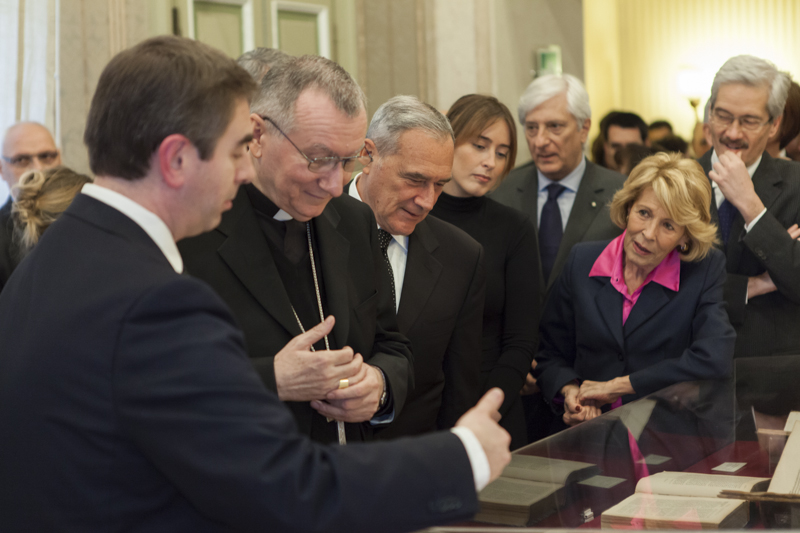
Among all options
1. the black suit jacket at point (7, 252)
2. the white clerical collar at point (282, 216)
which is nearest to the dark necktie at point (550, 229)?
the white clerical collar at point (282, 216)

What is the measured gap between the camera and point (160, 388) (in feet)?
3.41

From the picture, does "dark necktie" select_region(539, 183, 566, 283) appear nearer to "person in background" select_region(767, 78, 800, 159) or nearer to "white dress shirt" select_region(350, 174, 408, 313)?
"person in background" select_region(767, 78, 800, 159)

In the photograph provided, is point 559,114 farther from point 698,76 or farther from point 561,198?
point 698,76

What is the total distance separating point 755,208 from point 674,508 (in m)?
1.69

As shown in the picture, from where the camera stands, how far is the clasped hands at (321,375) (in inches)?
66.6

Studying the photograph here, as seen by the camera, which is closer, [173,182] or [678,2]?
[173,182]

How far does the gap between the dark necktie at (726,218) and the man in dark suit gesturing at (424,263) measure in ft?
3.47

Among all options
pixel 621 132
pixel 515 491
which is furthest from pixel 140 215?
pixel 621 132

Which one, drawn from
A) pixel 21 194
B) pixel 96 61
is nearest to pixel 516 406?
pixel 21 194

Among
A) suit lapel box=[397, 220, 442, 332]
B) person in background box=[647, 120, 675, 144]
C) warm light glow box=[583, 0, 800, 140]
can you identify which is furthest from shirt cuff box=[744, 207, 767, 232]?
warm light glow box=[583, 0, 800, 140]

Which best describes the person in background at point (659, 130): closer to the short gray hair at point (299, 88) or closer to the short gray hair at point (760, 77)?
the short gray hair at point (760, 77)

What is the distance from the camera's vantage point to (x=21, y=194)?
2891mm

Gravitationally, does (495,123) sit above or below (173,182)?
above

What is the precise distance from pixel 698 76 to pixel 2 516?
1059 cm
